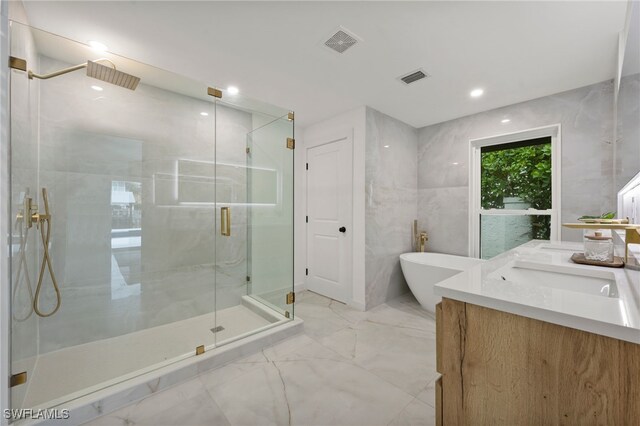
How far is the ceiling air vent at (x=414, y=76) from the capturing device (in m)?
2.23

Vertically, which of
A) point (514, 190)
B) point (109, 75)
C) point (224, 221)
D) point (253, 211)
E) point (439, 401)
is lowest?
point (439, 401)

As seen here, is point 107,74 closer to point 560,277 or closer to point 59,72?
point 59,72

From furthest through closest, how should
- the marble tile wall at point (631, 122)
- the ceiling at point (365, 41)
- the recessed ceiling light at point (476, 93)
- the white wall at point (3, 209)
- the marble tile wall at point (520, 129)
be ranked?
the recessed ceiling light at point (476, 93) → the marble tile wall at point (520, 129) → the ceiling at point (365, 41) → the marble tile wall at point (631, 122) → the white wall at point (3, 209)

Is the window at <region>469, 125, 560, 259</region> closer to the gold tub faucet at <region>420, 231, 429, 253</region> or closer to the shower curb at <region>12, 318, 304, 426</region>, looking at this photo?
the gold tub faucet at <region>420, 231, 429, 253</region>

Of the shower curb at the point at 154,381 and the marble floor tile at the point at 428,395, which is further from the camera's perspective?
the marble floor tile at the point at 428,395

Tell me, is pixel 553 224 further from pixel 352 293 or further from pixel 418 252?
pixel 352 293

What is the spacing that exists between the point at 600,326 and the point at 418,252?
121 inches

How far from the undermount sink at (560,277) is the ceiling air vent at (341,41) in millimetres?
1697

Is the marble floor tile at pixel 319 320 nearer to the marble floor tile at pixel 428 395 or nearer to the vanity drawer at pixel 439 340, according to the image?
the marble floor tile at pixel 428 395

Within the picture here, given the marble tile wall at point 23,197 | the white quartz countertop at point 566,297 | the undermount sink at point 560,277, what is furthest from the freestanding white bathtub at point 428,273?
the marble tile wall at point 23,197

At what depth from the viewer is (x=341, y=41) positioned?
1809 mm

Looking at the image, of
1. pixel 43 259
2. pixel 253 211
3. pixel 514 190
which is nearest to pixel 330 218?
pixel 253 211

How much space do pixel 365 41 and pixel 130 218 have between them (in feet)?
7.95

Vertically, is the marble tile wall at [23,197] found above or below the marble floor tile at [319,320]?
above
